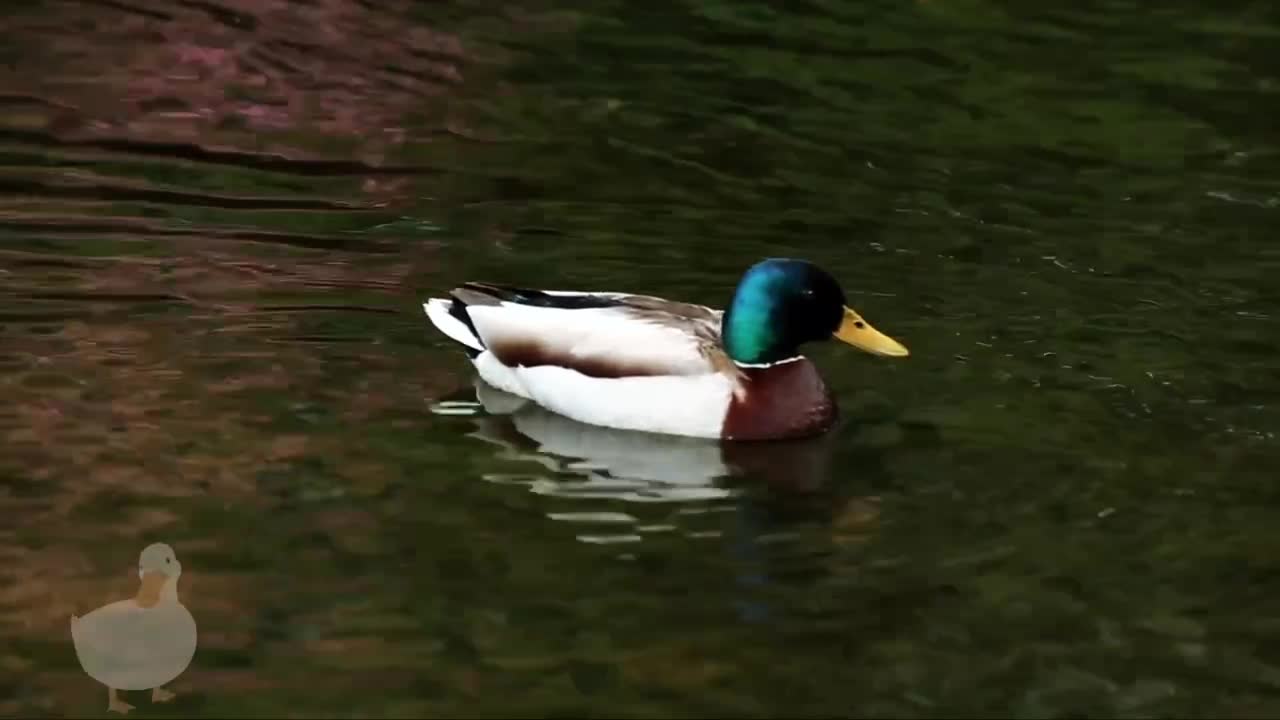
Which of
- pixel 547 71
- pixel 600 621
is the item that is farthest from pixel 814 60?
pixel 600 621

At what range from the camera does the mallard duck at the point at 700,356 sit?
11.3m

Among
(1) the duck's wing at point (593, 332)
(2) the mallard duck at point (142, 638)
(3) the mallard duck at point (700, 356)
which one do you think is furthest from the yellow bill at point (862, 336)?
(2) the mallard duck at point (142, 638)

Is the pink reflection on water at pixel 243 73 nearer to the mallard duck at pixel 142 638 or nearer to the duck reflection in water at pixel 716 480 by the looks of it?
the duck reflection in water at pixel 716 480

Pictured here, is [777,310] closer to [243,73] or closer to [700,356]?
[700,356]

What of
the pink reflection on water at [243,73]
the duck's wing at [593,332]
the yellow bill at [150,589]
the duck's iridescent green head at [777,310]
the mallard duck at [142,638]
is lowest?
the mallard duck at [142,638]

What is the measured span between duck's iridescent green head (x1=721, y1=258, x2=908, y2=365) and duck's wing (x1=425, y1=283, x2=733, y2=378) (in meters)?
0.15

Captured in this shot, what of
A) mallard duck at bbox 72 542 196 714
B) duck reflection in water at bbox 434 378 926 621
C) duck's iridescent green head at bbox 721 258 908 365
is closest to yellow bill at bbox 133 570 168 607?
mallard duck at bbox 72 542 196 714

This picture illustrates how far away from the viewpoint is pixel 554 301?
11.7 metres

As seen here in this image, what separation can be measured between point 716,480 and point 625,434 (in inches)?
29.2

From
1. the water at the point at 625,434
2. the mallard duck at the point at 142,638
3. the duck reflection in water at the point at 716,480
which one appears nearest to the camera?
the mallard duck at the point at 142,638

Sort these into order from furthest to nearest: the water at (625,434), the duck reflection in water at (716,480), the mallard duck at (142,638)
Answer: the duck reflection in water at (716,480) → the water at (625,434) → the mallard duck at (142,638)

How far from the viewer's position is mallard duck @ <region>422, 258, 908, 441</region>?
446 inches

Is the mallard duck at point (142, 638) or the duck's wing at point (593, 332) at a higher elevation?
the duck's wing at point (593, 332)

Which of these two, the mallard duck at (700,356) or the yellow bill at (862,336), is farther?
the yellow bill at (862,336)
